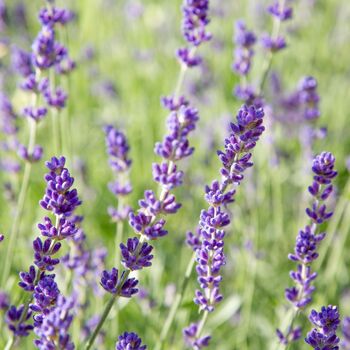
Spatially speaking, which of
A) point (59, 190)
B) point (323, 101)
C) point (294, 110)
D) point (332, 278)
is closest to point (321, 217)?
point (59, 190)

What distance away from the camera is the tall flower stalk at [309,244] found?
1.79 metres

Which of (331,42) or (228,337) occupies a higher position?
(331,42)

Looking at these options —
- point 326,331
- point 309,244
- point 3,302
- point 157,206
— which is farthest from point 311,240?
point 3,302

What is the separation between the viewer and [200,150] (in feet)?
14.3

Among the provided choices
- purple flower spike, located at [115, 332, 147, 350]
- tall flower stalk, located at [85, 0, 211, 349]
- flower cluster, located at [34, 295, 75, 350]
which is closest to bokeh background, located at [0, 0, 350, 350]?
tall flower stalk, located at [85, 0, 211, 349]

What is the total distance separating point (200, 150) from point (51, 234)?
113 inches

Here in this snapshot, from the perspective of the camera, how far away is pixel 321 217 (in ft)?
6.37

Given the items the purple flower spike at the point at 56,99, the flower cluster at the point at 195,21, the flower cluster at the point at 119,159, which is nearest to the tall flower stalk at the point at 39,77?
the purple flower spike at the point at 56,99

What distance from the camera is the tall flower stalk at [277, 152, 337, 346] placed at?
179cm

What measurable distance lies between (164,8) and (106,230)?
3.17 metres

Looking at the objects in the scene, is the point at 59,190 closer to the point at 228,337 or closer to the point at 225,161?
the point at 225,161

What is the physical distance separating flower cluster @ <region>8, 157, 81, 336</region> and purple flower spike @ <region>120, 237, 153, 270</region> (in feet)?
0.45

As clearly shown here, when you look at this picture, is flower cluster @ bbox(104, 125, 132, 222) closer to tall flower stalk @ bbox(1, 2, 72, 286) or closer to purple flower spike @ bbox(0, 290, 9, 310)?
tall flower stalk @ bbox(1, 2, 72, 286)

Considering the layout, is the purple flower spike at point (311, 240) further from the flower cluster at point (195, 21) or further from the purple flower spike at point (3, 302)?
the purple flower spike at point (3, 302)
